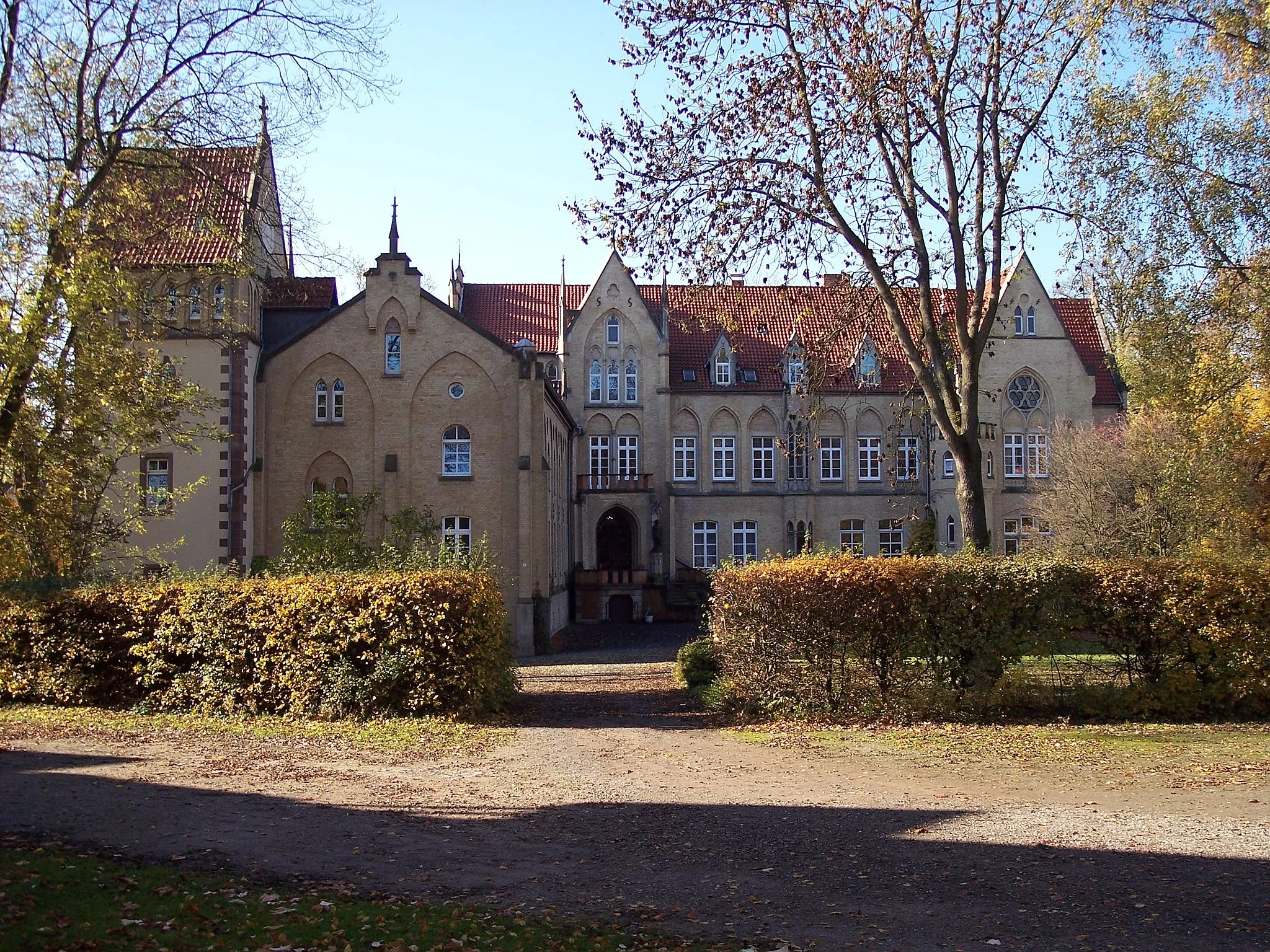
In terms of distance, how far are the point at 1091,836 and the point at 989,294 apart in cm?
1211

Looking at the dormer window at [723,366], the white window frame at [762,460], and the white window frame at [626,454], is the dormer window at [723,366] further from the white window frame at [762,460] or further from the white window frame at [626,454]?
the white window frame at [626,454]

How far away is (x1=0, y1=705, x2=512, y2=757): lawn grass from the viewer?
15500 mm

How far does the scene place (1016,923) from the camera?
733cm

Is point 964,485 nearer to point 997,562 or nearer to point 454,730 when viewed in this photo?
point 997,562

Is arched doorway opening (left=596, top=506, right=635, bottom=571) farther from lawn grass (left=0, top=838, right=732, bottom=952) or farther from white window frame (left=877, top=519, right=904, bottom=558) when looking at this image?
lawn grass (left=0, top=838, right=732, bottom=952)

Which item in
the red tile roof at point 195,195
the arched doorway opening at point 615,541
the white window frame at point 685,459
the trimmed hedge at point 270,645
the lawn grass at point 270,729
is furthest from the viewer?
the arched doorway opening at point 615,541

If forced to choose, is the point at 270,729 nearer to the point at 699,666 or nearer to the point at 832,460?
the point at 699,666

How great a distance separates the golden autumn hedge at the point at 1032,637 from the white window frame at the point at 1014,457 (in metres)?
35.2

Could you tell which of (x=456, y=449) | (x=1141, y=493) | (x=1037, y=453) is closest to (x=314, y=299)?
(x=456, y=449)

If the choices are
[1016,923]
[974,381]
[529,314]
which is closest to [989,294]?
[974,381]

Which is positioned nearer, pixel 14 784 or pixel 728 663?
pixel 14 784

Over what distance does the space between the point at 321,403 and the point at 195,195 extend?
1494cm

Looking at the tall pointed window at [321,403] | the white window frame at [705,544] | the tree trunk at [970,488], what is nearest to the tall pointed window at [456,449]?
the tall pointed window at [321,403]

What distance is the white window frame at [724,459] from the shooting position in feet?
174
